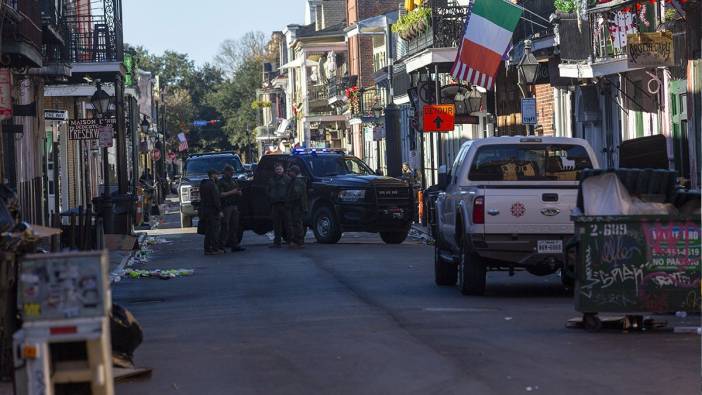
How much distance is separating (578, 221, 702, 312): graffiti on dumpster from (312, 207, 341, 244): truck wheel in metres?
18.7

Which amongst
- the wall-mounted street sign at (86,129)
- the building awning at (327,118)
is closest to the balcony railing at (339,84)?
the building awning at (327,118)

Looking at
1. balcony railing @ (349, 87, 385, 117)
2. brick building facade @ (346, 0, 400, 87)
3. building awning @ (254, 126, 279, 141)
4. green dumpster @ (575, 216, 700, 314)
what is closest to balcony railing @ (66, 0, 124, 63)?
green dumpster @ (575, 216, 700, 314)

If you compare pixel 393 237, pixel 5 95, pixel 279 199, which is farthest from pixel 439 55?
pixel 5 95

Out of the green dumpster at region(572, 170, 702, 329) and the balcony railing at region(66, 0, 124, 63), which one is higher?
the balcony railing at region(66, 0, 124, 63)

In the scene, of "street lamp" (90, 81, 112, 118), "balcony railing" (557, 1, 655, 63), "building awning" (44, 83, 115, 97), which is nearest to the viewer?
"balcony railing" (557, 1, 655, 63)

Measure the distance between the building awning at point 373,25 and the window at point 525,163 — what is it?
54.1 meters

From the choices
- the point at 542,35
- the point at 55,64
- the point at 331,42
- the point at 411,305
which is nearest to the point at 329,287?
the point at 411,305

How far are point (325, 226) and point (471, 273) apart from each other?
14337mm

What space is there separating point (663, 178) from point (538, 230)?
318cm

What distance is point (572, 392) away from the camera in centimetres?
986

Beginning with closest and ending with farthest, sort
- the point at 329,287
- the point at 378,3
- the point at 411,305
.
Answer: the point at 411,305 → the point at 329,287 → the point at 378,3

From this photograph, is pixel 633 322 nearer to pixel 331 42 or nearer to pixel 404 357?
pixel 404 357

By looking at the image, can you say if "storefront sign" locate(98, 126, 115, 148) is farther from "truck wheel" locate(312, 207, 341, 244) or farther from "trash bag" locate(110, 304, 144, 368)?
"trash bag" locate(110, 304, 144, 368)

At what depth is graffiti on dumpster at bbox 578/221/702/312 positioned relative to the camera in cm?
1298
